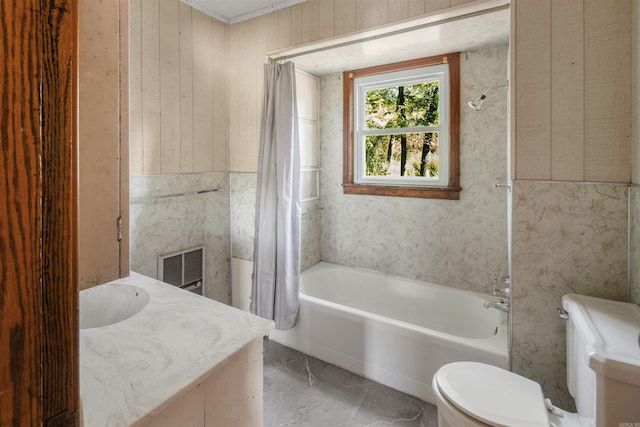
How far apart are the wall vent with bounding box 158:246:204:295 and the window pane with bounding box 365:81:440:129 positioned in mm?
1816

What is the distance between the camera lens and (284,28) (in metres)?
2.38

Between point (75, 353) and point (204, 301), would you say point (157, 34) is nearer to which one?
point (204, 301)

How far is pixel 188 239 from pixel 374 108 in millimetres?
1894

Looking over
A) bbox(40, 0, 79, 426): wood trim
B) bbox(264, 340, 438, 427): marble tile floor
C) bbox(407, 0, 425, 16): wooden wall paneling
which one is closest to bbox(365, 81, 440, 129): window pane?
bbox(407, 0, 425, 16): wooden wall paneling

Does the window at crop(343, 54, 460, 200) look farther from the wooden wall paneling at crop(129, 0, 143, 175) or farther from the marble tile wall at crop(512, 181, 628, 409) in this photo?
the wooden wall paneling at crop(129, 0, 143, 175)

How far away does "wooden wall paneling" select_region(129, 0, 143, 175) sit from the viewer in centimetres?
203

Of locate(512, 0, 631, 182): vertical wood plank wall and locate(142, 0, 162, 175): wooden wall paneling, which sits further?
locate(142, 0, 162, 175): wooden wall paneling

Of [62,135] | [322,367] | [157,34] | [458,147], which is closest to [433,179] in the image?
[458,147]

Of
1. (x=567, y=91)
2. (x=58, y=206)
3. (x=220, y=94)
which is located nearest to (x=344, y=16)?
(x=220, y=94)

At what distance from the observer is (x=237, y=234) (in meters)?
2.79

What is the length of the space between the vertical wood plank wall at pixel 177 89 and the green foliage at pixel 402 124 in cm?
127

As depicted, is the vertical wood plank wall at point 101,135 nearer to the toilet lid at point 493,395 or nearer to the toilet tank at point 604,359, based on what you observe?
the toilet lid at point 493,395

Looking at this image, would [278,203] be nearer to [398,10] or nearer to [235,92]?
[235,92]

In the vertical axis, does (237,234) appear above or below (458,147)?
below
